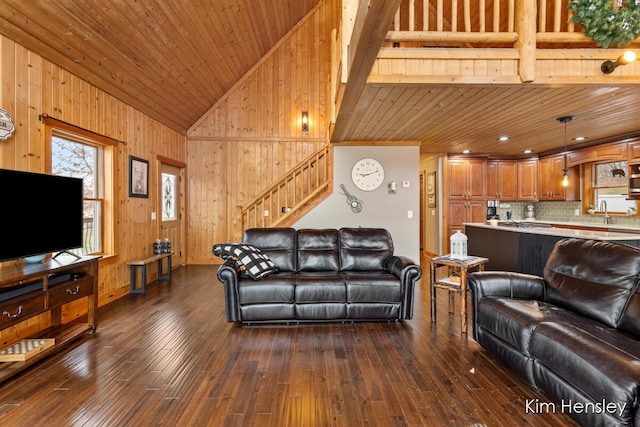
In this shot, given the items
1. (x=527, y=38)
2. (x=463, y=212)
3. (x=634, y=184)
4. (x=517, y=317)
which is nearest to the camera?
(x=517, y=317)

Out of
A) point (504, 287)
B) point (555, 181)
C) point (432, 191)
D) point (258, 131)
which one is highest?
point (258, 131)

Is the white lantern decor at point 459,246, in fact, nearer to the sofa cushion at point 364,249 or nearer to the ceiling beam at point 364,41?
the sofa cushion at point 364,249

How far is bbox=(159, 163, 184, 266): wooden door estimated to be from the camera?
6164 millimetres

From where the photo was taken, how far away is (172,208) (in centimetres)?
655

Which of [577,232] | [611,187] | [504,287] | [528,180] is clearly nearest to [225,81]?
[504,287]

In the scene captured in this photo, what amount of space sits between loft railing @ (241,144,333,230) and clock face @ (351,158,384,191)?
0.47m

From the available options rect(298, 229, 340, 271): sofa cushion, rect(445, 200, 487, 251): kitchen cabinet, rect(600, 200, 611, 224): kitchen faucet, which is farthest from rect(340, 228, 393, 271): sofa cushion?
rect(600, 200, 611, 224): kitchen faucet

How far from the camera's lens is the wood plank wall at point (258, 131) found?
704 cm

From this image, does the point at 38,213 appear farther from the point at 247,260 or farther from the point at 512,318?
the point at 512,318

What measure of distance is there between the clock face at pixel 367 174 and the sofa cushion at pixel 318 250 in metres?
2.01

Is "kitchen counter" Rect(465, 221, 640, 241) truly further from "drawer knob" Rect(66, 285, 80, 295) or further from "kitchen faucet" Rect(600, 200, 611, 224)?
"drawer knob" Rect(66, 285, 80, 295)

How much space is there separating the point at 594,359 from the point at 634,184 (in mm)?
5591

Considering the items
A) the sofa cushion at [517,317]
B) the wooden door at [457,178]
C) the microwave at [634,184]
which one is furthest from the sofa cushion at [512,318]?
the wooden door at [457,178]

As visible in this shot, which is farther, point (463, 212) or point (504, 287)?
point (463, 212)
